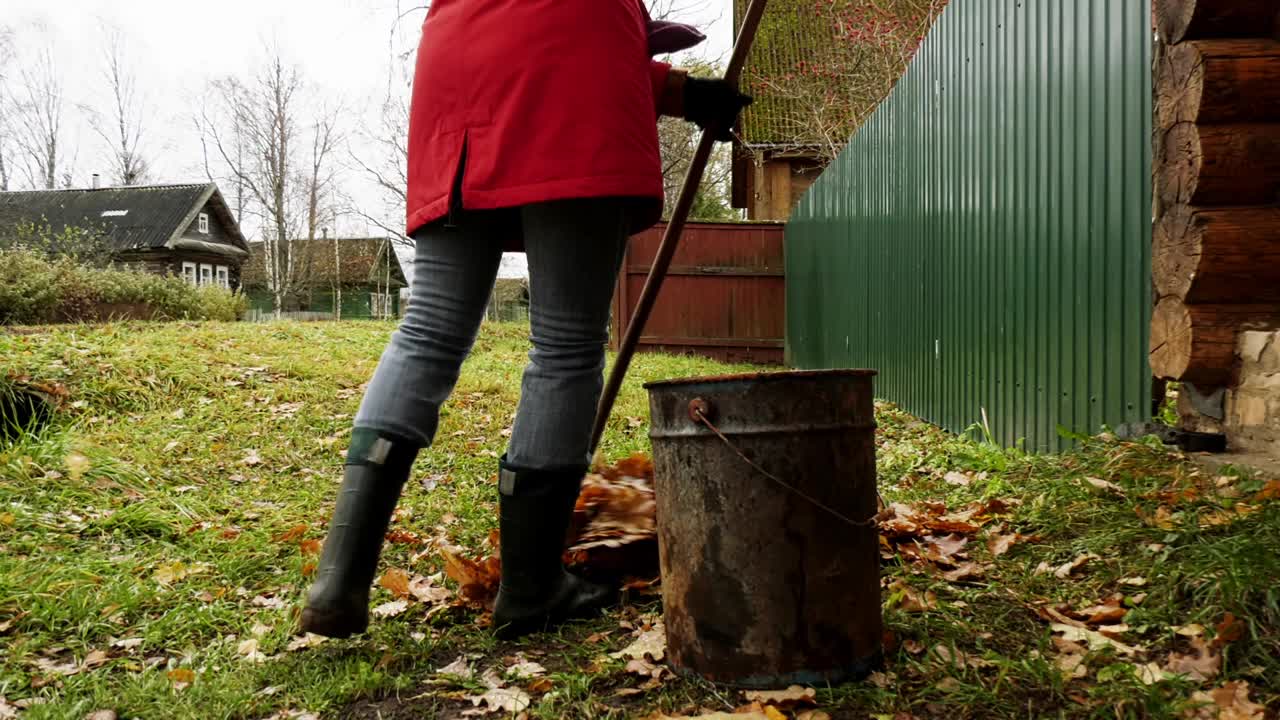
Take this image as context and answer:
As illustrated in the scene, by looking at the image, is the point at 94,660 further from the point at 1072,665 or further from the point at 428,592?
the point at 1072,665

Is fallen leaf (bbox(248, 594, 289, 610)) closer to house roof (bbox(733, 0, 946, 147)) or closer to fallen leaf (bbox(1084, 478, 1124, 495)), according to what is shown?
fallen leaf (bbox(1084, 478, 1124, 495))

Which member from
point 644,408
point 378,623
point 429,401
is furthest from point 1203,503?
point 644,408

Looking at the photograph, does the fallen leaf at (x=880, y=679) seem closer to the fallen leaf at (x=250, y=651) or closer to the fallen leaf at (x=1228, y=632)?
the fallen leaf at (x=1228, y=632)

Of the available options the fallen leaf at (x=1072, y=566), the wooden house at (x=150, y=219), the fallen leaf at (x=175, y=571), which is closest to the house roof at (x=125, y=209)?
the wooden house at (x=150, y=219)

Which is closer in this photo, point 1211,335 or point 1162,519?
point 1162,519

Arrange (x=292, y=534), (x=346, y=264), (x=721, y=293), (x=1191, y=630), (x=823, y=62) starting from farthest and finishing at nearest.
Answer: (x=346, y=264) < (x=823, y=62) < (x=721, y=293) < (x=292, y=534) < (x=1191, y=630)

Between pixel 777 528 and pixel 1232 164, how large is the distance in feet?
5.97

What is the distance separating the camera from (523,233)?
6.11 feet

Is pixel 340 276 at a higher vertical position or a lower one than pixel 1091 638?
higher

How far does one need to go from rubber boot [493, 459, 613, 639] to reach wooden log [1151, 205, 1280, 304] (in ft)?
6.01

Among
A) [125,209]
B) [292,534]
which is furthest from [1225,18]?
[125,209]

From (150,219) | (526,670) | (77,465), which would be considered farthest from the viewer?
(150,219)

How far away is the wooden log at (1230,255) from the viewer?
7.80ft

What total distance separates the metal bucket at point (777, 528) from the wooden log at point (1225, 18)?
1671 millimetres
